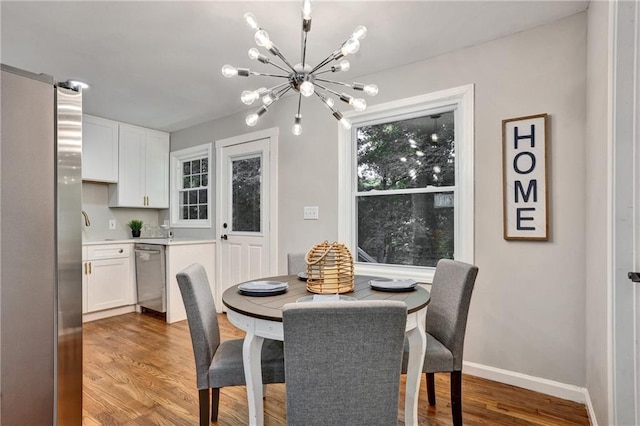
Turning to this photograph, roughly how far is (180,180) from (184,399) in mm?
3490

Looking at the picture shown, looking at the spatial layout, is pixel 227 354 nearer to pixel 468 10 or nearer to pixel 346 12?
pixel 346 12

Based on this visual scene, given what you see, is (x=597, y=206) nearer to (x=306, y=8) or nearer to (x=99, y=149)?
(x=306, y=8)

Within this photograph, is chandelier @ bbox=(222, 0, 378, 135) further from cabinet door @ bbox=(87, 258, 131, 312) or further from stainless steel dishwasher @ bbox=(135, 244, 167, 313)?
cabinet door @ bbox=(87, 258, 131, 312)

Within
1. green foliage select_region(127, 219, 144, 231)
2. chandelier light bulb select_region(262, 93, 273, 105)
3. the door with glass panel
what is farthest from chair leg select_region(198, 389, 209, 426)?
green foliage select_region(127, 219, 144, 231)

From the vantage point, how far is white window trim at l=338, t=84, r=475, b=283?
101 inches

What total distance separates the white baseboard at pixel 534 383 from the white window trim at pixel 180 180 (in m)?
3.47

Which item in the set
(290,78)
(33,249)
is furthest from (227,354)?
(290,78)

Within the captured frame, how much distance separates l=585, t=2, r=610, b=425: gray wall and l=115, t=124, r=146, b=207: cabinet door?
193 inches

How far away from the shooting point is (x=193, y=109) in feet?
13.4

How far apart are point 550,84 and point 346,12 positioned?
1437 mm

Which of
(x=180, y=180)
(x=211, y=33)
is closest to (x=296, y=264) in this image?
(x=211, y=33)

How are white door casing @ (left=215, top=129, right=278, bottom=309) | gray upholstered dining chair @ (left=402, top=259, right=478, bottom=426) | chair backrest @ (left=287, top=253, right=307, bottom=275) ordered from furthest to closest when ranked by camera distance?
white door casing @ (left=215, top=129, right=278, bottom=309) < chair backrest @ (left=287, top=253, right=307, bottom=275) < gray upholstered dining chair @ (left=402, top=259, right=478, bottom=426)

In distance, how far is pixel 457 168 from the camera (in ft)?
8.81

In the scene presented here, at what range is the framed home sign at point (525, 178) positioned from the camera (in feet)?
7.43
